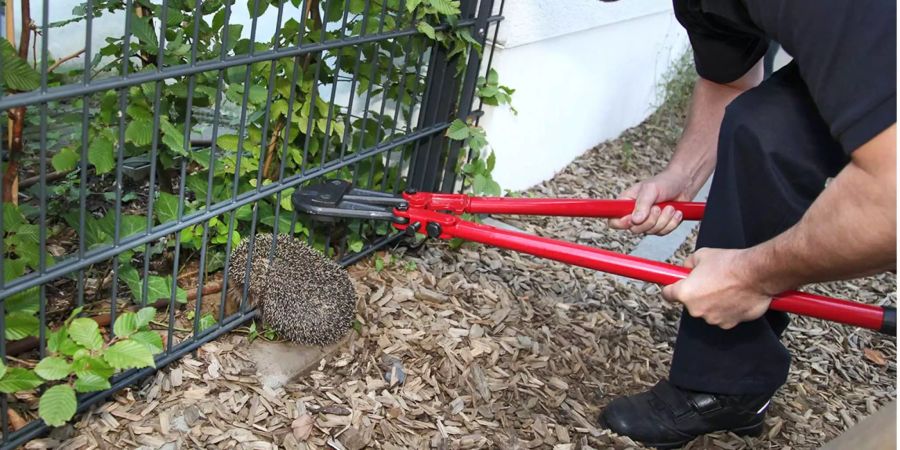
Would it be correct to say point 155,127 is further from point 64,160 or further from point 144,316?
point 144,316

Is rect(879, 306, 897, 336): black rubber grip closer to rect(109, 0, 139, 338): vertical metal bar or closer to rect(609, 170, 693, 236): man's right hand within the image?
rect(609, 170, 693, 236): man's right hand

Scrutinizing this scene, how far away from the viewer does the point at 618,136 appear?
5.88m

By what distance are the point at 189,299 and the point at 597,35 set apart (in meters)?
2.86

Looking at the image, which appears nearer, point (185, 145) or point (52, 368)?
point (52, 368)

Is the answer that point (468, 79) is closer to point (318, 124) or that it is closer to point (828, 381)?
point (318, 124)

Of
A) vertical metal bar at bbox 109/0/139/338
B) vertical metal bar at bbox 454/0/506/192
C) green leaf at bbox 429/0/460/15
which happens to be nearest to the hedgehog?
vertical metal bar at bbox 109/0/139/338

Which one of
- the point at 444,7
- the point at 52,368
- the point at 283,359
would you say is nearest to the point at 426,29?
the point at 444,7

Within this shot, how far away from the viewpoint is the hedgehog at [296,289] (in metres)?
2.87

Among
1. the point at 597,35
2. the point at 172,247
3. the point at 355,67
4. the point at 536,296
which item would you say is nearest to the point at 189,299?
the point at 172,247

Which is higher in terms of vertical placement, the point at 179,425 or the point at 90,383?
the point at 90,383

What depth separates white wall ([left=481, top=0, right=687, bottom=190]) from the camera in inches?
156

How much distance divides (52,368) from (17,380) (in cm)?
8

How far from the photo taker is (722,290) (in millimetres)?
2154

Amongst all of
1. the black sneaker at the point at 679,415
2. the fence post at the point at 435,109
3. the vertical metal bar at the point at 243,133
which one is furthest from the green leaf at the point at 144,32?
the black sneaker at the point at 679,415
